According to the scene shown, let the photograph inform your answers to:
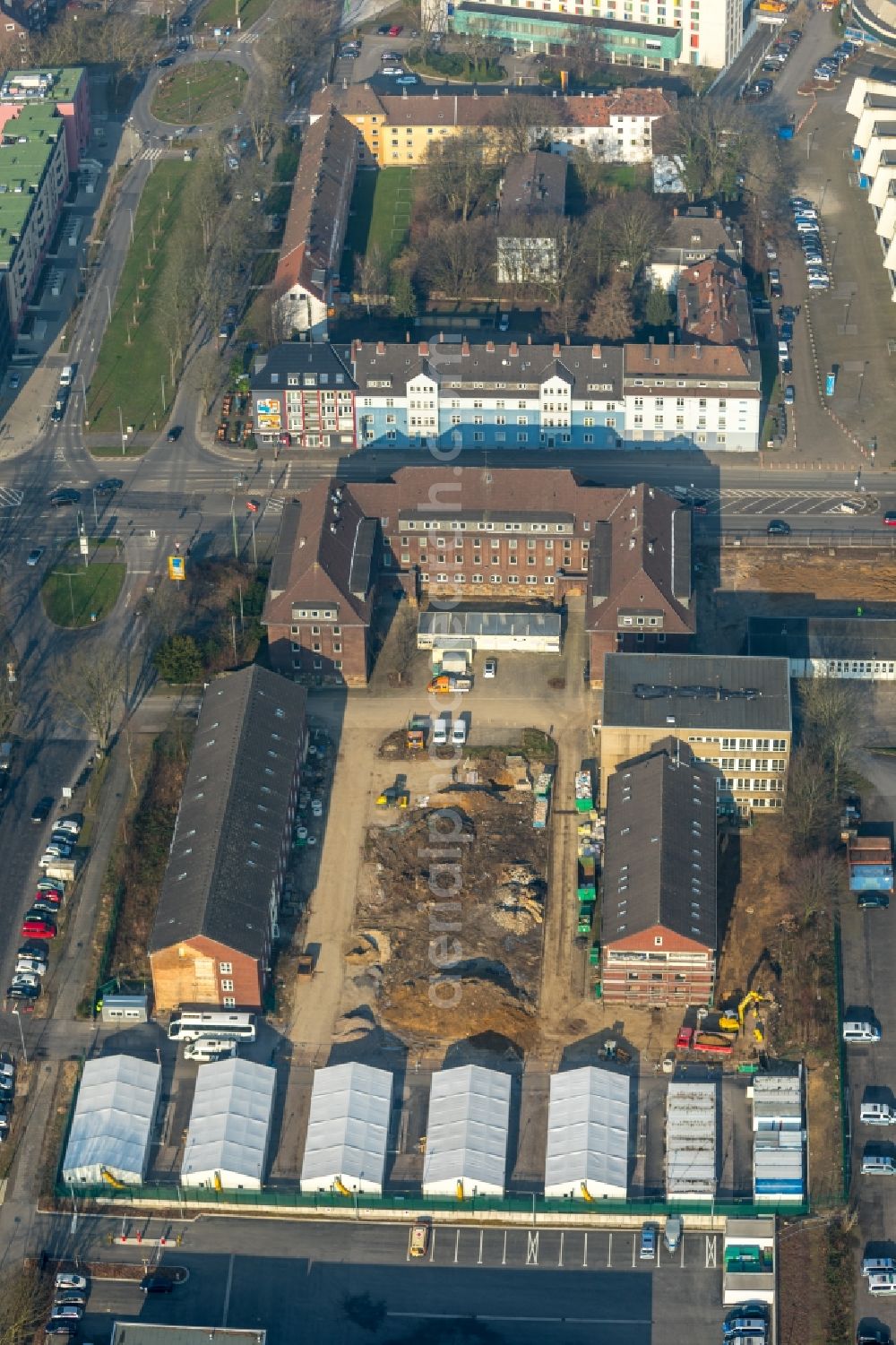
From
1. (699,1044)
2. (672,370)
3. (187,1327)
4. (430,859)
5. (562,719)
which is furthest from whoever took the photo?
(672,370)

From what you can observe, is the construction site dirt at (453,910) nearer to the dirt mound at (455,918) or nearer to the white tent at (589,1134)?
the dirt mound at (455,918)

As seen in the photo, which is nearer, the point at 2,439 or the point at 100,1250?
the point at 100,1250

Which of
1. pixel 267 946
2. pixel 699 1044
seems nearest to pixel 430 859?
pixel 267 946

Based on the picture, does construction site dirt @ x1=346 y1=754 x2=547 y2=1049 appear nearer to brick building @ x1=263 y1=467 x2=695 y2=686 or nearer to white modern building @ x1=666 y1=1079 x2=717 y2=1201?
white modern building @ x1=666 y1=1079 x2=717 y2=1201

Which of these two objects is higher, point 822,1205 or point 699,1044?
point 699,1044

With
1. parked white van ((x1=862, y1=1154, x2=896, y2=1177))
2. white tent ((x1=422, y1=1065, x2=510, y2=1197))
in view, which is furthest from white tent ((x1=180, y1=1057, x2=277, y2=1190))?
parked white van ((x1=862, y1=1154, x2=896, y2=1177))

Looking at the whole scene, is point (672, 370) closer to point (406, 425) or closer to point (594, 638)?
point (406, 425)
